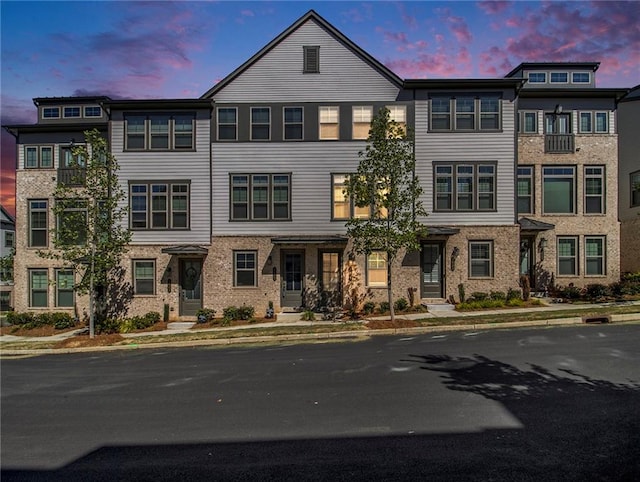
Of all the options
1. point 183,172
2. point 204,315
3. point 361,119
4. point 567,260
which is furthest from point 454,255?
point 183,172

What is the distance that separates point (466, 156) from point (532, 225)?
4.95 metres

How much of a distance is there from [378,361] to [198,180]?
1361cm

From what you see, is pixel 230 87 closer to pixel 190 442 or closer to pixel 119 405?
pixel 119 405

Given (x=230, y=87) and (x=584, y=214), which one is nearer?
(x=230, y=87)

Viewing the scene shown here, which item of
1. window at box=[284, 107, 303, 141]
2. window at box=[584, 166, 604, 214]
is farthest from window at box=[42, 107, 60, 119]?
window at box=[584, 166, 604, 214]

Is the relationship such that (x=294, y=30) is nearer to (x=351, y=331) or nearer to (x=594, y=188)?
(x=351, y=331)

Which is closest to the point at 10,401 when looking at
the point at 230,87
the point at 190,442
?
the point at 190,442

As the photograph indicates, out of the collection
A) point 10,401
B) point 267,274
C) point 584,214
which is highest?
point 584,214

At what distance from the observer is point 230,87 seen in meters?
20.8

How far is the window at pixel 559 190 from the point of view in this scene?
22219 millimetres

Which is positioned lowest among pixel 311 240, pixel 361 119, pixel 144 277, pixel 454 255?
pixel 144 277

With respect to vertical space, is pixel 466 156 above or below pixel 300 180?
above

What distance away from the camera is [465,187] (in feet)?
66.9

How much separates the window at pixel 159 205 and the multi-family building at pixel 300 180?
0.05 metres
